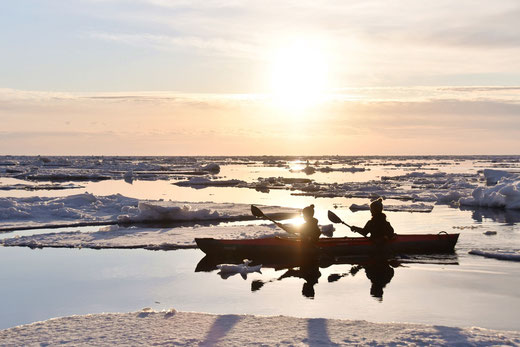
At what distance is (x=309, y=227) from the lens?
489 inches

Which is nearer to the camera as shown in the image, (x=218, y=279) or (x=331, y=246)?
(x=218, y=279)

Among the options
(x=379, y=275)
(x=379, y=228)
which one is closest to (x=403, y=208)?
(x=379, y=228)

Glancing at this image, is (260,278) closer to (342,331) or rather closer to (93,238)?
(342,331)

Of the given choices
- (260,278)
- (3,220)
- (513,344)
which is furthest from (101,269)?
(3,220)

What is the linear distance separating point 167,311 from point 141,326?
68 centimetres

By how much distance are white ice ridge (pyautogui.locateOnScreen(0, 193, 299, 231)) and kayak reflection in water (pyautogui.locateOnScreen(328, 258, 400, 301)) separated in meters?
7.73

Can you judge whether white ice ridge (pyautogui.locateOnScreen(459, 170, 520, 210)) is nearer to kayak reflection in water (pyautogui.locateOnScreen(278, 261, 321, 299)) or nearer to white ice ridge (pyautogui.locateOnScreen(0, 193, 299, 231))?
white ice ridge (pyautogui.locateOnScreen(0, 193, 299, 231))

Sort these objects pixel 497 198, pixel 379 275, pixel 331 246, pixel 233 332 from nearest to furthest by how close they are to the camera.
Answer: pixel 233 332
pixel 379 275
pixel 331 246
pixel 497 198

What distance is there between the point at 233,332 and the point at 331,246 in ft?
21.1

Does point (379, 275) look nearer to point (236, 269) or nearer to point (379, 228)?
point (379, 228)

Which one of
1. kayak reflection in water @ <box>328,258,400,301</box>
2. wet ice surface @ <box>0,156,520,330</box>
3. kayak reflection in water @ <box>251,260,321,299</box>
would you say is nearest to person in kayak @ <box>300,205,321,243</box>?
kayak reflection in water @ <box>251,260,321,299</box>

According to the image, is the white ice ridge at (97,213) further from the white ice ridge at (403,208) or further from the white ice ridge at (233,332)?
the white ice ridge at (233,332)

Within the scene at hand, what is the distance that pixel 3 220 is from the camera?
18578mm

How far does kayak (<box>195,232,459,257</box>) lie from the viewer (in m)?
12.5
